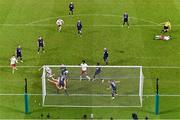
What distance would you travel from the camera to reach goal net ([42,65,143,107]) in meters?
42.7

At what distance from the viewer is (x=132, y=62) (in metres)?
50.0

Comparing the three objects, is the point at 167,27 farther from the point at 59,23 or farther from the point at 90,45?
the point at 59,23

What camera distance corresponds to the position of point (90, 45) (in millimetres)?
53438

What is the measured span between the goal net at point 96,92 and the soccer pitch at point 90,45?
31 centimetres

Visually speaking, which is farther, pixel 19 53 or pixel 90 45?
pixel 90 45

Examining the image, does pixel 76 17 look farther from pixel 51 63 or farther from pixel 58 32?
pixel 51 63

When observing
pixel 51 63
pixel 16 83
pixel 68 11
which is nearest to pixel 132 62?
pixel 51 63

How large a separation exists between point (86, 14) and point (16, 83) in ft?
54.3

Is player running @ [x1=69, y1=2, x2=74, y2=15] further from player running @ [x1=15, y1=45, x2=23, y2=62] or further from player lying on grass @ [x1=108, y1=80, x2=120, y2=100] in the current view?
player lying on grass @ [x1=108, y1=80, x2=120, y2=100]

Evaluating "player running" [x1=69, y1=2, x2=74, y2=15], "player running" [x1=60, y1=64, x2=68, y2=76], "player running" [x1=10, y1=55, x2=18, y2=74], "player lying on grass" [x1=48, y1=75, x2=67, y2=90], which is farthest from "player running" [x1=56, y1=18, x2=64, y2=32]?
"player lying on grass" [x1=48, y1=75, x2=67, y2=90]

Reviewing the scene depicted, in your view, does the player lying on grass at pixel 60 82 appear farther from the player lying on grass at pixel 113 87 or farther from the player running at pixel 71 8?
the player running at pixel 71 8

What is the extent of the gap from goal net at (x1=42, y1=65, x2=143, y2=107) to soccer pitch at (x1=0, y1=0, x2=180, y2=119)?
311 mm

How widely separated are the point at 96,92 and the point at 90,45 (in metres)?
11.0

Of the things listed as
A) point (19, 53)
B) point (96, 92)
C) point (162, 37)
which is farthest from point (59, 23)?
point (96, 92)
